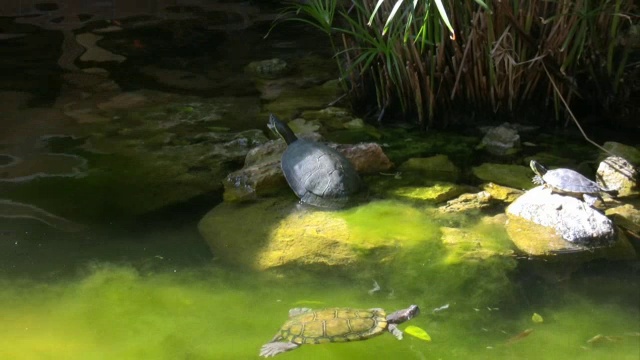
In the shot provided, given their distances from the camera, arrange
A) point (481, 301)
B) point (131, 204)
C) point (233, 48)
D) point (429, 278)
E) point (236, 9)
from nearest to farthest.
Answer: point (481, 301)
point (429, 278)
point (131, 204)
point (233, 48)
point (236, 9)

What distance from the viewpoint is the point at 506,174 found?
347 centimetres

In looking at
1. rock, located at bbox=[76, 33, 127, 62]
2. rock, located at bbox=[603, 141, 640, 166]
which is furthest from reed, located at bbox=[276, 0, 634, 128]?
rock, located at bbox=[76, 33, 127, 62]

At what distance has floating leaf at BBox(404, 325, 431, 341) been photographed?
2218 millimetres

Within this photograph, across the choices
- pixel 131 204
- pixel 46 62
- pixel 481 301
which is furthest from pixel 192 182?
pixel 46 62

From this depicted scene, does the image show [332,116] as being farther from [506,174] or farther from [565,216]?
[565,216]

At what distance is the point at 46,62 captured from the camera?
17.6 ft

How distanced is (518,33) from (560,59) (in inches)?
11.1

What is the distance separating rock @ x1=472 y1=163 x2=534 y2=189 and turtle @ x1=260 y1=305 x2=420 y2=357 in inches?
Answer: 51.1

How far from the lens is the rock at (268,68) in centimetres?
514

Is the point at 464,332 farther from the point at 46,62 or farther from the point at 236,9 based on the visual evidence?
the point at 236,9

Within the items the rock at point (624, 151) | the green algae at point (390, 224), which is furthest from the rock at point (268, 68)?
the rock at point (624, 151)

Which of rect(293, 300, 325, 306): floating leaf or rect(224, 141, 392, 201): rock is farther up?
rect(293, 300, 325, 306): floating leaf

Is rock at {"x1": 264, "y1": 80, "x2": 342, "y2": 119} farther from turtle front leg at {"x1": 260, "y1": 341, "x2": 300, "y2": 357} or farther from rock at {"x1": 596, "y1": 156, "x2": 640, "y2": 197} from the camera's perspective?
turtle front leg at {"x1": 260, "y1": 341, "x2": 300, "y2": 357}

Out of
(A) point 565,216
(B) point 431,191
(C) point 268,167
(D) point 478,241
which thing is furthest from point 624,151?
(C) point 268,167
